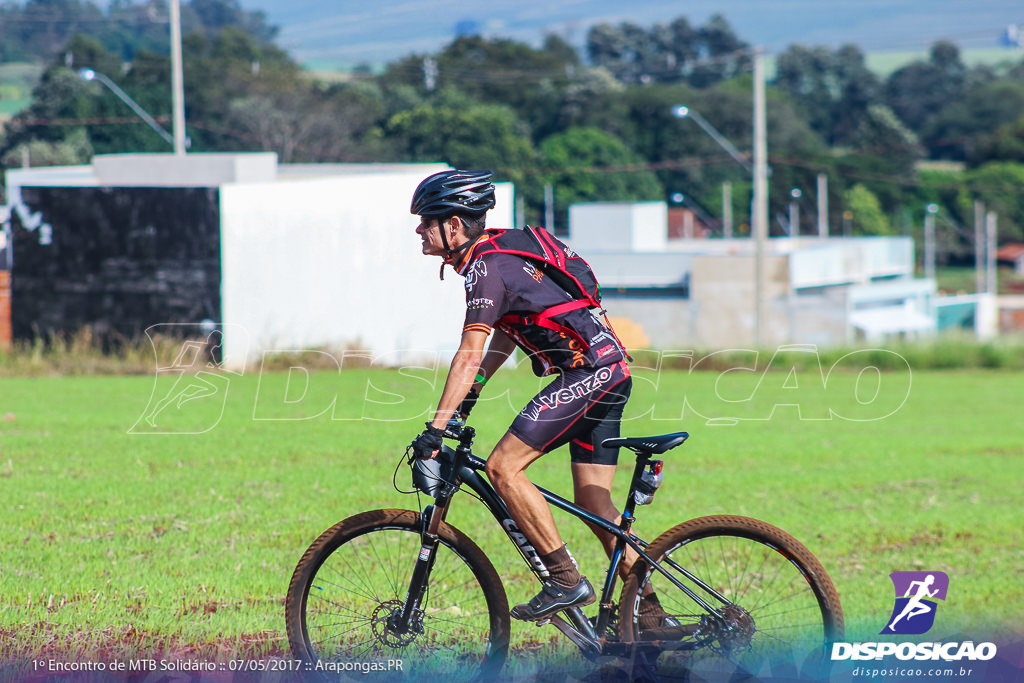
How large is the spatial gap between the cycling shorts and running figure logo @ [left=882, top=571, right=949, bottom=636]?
2133 millimetres

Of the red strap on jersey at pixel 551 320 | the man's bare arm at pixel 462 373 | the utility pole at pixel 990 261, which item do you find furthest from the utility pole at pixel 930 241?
the man's bare arm at pixel 462 373

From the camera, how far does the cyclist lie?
5.12 meters

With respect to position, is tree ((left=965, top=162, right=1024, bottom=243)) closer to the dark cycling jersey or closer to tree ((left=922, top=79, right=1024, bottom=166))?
tree ((left=922, top=79, right=1024, bottom=166))

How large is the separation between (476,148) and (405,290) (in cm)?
5276

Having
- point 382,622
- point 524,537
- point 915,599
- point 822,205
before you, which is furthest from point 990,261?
point 382,622

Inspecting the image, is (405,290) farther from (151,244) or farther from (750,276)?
(750,276)

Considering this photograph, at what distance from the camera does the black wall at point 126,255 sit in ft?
82.5

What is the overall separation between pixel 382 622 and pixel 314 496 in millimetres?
4693

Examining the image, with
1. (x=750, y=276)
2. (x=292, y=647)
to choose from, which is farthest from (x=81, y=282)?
(x=750, y=276)

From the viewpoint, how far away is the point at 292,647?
538 centimetres

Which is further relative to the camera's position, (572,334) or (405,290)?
(405,290)

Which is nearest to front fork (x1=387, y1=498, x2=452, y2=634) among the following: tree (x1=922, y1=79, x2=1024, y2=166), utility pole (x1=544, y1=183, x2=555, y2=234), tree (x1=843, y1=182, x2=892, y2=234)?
utility pole (x1=544, y1=183, x2=555, y2=234)

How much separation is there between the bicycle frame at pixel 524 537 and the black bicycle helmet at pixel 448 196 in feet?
3.15

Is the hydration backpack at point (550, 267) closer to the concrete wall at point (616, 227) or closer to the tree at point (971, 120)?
the concrete wall at point (616, 227)
